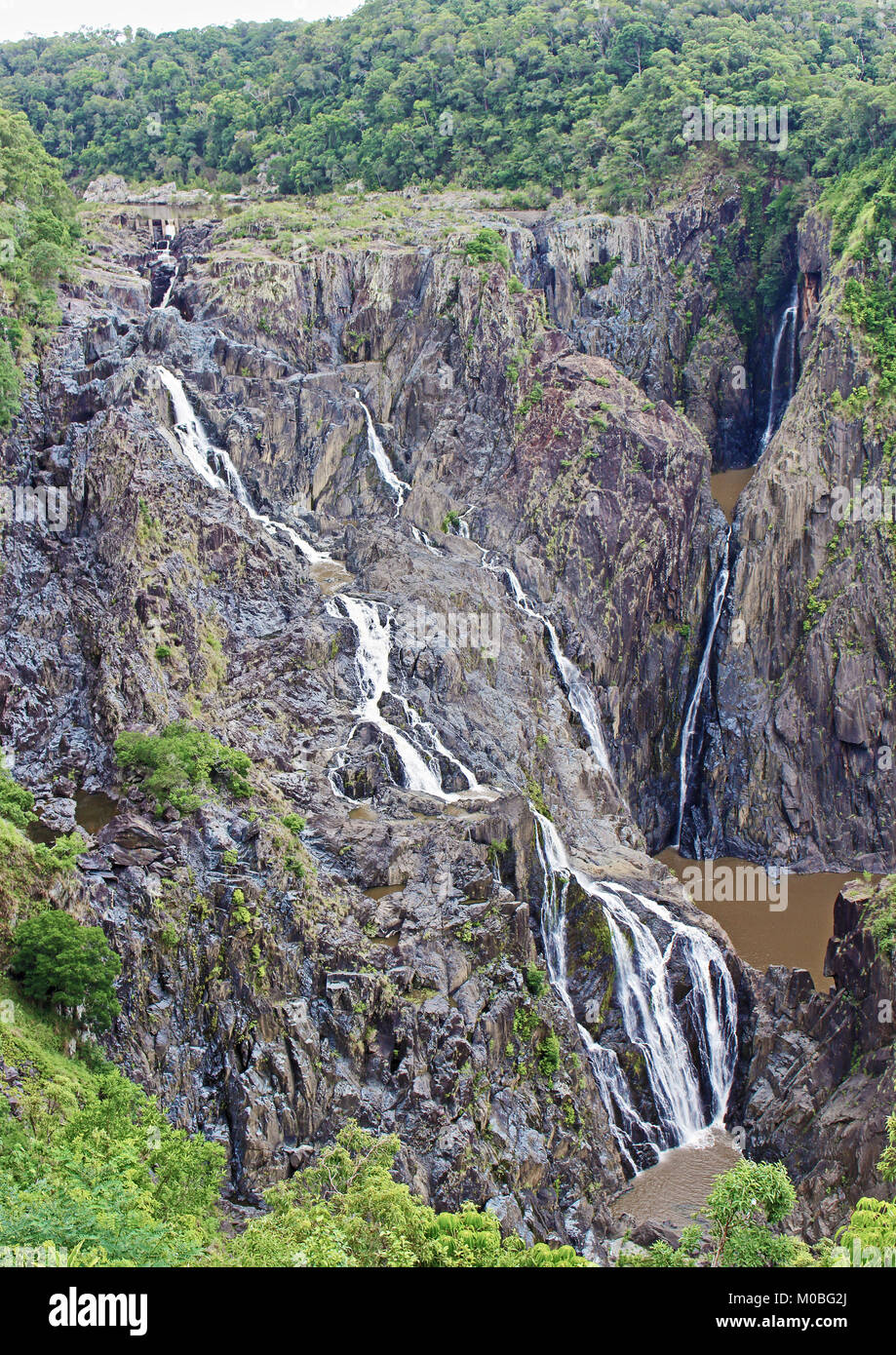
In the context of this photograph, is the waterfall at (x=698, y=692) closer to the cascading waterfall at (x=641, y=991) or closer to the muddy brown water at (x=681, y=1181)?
the cascading waterfall at (x=641, y=991)

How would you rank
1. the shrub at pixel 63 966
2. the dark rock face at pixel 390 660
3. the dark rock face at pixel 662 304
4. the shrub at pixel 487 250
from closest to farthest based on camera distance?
the shrub at pixel 63 966 → the dark rock face at pixel 390 660 → the shrub at pixel 487 250 → the dark rock face at pixel 662 304

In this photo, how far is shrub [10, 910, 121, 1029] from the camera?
31.8 meters

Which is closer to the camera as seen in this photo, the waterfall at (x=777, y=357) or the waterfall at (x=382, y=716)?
the waterfall at (x=382, y=716)

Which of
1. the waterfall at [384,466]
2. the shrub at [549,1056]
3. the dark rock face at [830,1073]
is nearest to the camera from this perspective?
the dark rock face at [830,1073]

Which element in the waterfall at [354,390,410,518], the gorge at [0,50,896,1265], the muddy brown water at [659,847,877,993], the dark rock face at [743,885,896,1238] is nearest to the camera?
the gorge at [0,50,896,1265]

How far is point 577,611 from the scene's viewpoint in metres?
61.6

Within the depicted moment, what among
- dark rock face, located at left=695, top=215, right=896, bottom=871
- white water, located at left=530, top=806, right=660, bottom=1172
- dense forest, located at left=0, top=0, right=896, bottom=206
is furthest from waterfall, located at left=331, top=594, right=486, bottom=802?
dense forest, located at left=0, top=0, right=896, bottom=206

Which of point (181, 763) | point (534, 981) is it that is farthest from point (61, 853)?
point (534, 981)

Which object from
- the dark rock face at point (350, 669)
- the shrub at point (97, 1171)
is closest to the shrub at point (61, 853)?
the dark rock face at point (350, 669)

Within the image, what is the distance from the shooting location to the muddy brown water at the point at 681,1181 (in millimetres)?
37594

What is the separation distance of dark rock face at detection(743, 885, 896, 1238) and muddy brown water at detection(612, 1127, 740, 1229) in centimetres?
119

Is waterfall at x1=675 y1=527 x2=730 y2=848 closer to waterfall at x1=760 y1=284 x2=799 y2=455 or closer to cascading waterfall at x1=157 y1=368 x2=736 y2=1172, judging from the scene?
waterfall at x1=760 y1=284 x2=799 y2=455

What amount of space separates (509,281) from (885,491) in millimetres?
21898

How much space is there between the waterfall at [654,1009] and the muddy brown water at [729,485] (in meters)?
32.0
